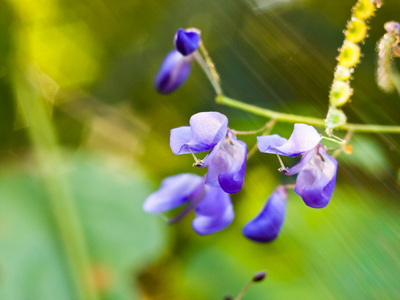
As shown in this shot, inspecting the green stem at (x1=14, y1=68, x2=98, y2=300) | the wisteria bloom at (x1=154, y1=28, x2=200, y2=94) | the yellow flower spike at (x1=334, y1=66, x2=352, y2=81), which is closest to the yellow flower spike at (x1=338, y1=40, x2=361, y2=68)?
the yellow flower spike at (x1=334, y1=66, x2=352, y2=81)

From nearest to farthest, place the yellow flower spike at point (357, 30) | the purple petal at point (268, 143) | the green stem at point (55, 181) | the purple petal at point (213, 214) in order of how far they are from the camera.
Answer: the purple petal at point (268, 143), the yellow flower spike at point (357, 30), the purple petal at point (213, 214), the green stem at point (55, 181)

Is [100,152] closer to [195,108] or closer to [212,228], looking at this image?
[195,108]

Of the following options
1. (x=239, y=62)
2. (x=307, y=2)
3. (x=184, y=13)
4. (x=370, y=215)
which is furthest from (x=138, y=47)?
(x=370, y=215)

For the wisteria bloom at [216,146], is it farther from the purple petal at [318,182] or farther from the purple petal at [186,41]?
the purple petal at [186,41]

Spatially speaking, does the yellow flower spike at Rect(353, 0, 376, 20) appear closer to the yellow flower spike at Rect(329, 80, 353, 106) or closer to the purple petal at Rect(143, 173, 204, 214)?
the yellow flower spike at Rect(329, 80, 353, 106)

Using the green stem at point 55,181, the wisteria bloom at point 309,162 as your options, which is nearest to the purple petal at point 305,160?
the wisteria bloom at point 309,162

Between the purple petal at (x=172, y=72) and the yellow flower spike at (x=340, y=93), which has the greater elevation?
the yellow flower spike at (x=340, y=93)
